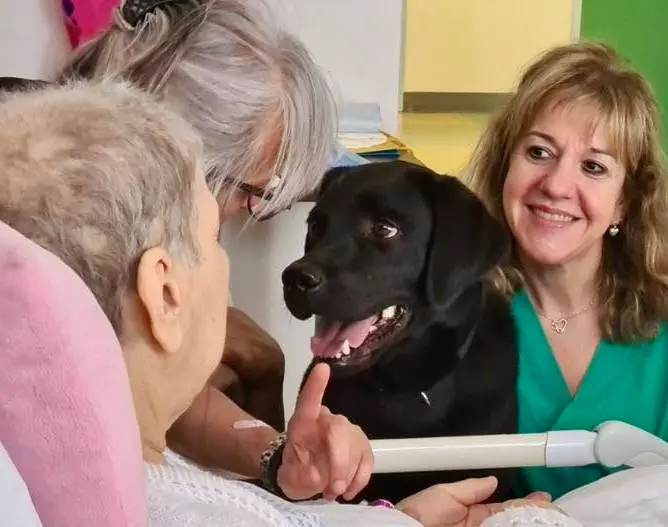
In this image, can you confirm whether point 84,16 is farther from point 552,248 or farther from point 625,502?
point 625,502

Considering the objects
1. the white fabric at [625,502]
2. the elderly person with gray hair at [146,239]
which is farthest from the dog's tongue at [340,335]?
the elderly person with gray hair at [146,239]

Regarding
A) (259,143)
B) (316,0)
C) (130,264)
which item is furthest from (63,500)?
(316,0)

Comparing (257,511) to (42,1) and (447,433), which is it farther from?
(42,1)

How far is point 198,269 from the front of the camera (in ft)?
2.43

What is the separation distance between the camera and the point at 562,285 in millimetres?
1577

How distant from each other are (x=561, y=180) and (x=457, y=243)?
7.4 inches

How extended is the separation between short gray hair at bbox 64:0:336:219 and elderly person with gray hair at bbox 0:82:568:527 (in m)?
0.47

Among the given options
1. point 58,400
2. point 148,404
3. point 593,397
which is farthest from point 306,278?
point 58,400

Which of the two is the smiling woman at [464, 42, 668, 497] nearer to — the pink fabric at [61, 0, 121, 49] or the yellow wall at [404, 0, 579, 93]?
the pink fabric at [61, 0, 121, 49]

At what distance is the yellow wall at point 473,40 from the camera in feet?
12.3

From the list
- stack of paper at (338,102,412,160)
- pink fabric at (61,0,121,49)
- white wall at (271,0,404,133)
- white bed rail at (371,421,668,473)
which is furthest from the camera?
white wall at (271,0,404,133)

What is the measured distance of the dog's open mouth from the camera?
142 cm

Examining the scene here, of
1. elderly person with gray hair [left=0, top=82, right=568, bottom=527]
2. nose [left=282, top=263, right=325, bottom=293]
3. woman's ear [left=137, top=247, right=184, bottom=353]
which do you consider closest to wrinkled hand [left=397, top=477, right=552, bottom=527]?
elderly person with gray hair [left=0, top=82, right=568, bottom=527]

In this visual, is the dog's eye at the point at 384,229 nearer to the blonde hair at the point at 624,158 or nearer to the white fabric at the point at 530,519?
the blonde hair at the point at 624,158
